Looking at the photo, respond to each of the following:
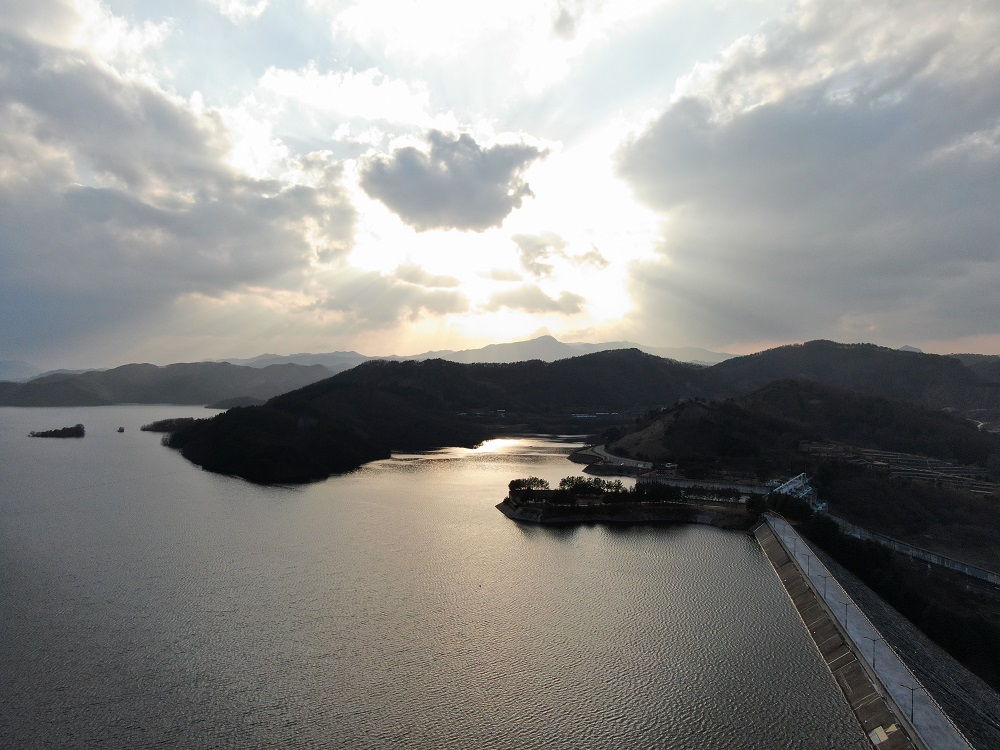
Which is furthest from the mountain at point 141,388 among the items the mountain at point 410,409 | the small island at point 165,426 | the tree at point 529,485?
the tree at point 529,485

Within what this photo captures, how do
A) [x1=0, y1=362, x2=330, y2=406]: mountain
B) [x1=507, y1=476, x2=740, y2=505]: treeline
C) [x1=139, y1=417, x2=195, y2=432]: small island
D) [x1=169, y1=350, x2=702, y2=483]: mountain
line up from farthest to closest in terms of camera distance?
[x1=0, y1=362, x2=330, y2=406]: mountain
[x1=139, y1=417, x2=195, y2=432]: small island
[x1=169, y1=350, x2=702, y2=483]: mountain
[x1=507, y1=476, x2=740, y2=505]: treeline

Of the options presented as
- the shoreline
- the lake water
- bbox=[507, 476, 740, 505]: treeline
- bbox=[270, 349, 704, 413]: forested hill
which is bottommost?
the lake water

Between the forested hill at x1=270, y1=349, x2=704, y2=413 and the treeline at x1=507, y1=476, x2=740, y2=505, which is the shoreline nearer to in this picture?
the treeline at x1=507, y1=476, x2=740, y2=505

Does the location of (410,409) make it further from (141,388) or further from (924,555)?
(141,388)

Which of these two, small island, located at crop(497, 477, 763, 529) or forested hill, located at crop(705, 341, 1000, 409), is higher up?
forested hill, located at crop(705, 341, 1000, 409)

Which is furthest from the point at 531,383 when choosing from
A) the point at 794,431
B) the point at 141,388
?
the point at 141,388

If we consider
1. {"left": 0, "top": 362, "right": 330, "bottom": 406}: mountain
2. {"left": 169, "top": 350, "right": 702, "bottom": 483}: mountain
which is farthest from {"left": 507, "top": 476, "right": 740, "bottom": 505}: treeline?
{"left": 0, "top": 362, "right": 330, "bottom": 406}: mountain

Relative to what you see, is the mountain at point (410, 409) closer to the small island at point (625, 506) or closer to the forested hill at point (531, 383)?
the forested hill at point (531, 383)
